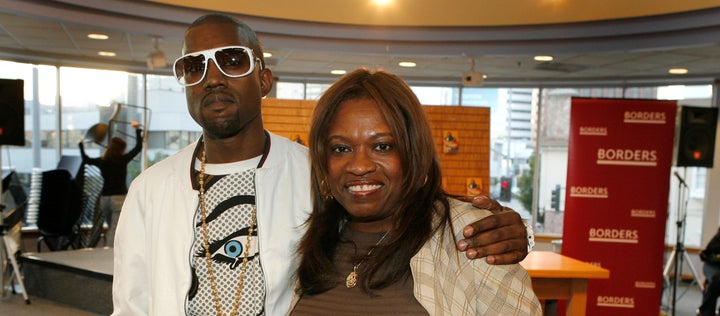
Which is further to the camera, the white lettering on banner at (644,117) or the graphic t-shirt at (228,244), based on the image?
the white lettering on banner at (644,117)

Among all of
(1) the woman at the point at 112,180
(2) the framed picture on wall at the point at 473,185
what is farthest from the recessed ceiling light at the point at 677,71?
(1) the woman at the point at 112,180

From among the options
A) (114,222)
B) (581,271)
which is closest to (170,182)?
(581,271)

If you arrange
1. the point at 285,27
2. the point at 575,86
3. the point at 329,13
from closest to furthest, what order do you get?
the point at 329,13, the point at 285,27, the point at 575,86

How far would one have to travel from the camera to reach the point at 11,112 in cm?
575

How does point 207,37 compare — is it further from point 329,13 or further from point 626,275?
point 626,275

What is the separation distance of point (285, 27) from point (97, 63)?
4.32 meters

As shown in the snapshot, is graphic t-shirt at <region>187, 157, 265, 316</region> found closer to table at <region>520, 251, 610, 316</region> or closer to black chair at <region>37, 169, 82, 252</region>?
table at <region>520, 251, 610, 316</region>

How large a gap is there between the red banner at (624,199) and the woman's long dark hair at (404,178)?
4.89 m

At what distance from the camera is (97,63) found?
9312 millimetres

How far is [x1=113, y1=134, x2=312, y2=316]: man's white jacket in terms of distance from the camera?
1621mm

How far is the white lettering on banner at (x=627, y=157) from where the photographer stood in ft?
19.3

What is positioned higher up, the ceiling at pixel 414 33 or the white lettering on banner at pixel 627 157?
the ceiling at pixel 414 33

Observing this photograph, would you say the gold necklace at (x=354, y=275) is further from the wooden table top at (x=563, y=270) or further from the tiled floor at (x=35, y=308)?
the tiled floor at (x=35, y=308)

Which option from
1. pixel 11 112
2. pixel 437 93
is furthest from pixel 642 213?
pixel 11 112
